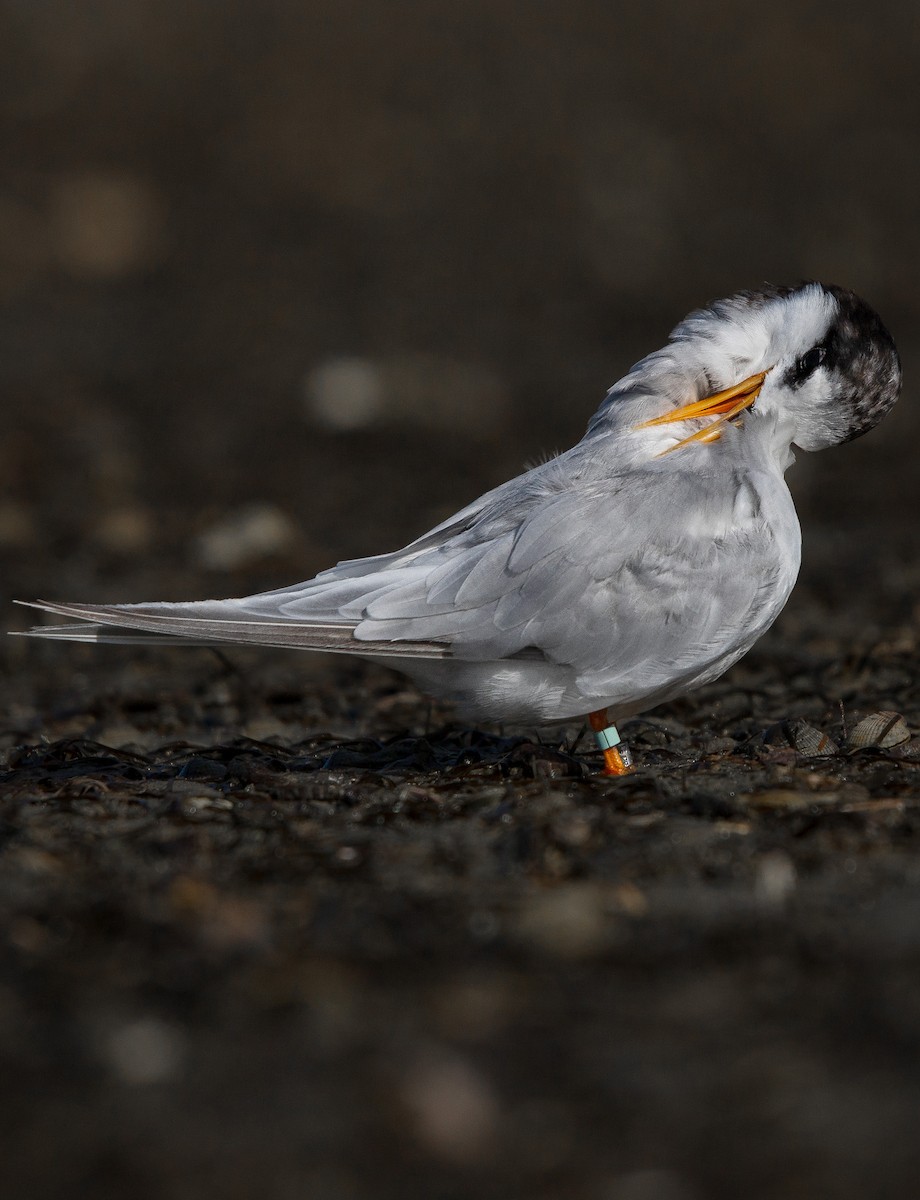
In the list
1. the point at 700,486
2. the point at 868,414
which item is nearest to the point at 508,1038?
the point at 700,486

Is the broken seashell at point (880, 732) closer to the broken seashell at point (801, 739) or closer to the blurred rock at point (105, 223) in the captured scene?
the broken seashell at point (801, 739)

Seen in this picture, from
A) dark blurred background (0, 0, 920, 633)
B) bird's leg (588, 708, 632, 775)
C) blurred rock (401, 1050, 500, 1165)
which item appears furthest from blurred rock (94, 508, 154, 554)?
blurred rock (401, 1050, 500, 1165)

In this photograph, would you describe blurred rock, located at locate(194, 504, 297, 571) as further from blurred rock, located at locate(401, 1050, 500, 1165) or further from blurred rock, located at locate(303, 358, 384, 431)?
blurred rock, located at locate(401, 1050, 500, 1165)

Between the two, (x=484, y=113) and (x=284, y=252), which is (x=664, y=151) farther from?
(x=284, y=252)

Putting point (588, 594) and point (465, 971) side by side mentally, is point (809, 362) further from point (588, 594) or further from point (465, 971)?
point (465, 971)

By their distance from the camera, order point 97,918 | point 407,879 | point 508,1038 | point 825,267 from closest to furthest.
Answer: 1. point 508,1038
2. point 97,918
3. point 407,879
4. point 825,267
